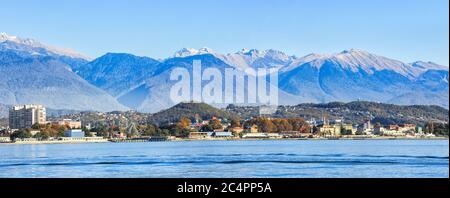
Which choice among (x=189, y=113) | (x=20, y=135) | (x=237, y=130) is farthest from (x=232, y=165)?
(x=189, y=113)

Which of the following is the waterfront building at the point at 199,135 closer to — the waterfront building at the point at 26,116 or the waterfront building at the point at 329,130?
the waterfront building at the point at 329,130

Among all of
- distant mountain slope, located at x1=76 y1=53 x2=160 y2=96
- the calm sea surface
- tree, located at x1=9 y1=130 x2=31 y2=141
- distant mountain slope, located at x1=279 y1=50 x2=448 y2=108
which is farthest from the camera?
distant mountain slope, located at x1=279 y1=50 x2=448 y2=108

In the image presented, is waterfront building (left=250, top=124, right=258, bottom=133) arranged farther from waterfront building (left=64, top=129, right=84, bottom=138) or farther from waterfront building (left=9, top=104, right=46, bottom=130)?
waterfront building (left=9, top=104, right=46, bottom=130)

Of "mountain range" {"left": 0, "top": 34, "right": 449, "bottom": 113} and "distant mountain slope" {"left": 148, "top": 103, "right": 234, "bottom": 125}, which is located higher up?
"mountain range" {"left": 0, "top": 34, "right": 449, "bottom": 113}

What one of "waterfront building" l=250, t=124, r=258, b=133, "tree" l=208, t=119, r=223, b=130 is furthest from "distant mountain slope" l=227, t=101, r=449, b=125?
"waterfront building" l=250, t=124, r=258, b=133

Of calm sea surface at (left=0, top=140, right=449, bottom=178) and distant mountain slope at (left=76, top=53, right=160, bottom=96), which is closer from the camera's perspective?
calm sea surface at (left=0, top=140, right=449, bottom=178)

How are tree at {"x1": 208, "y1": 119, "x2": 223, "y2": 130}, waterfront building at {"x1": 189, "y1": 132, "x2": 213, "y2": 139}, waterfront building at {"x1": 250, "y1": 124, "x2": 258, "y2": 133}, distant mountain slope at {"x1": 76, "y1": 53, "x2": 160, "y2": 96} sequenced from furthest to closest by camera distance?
distant mountain slope at {"x1": 76, "y1": 53, "x2": 160, "y2": 96}
waterfront building at {"x1": 250, "y1": 124, "x2": 258, "y2": 133}
tree at {"x1": 208, "y1": 119, "x2": 223, "y2": 130}
waterfront building at {"x1": 189, "y1": 132, "x2": 213, "y2": 139}
